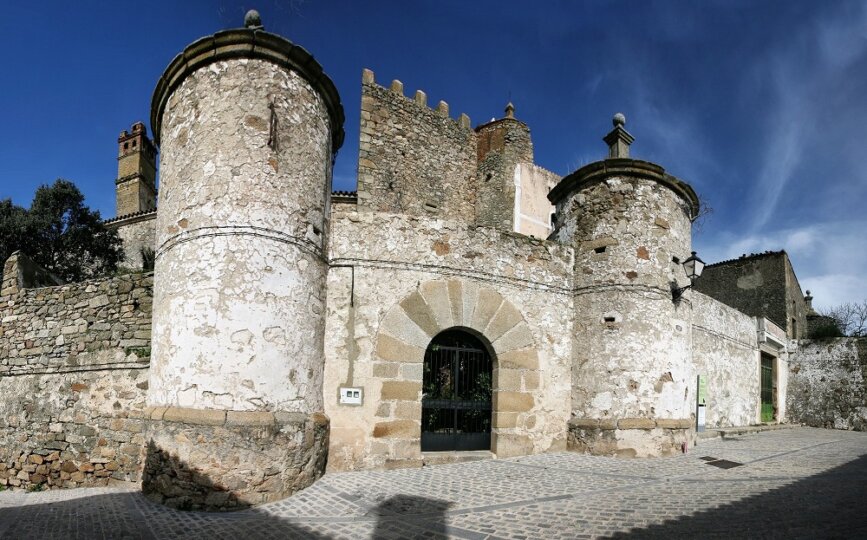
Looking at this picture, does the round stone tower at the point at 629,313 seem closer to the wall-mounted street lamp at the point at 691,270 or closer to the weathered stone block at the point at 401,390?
the wall-mounted street lamp at the point at 691,270

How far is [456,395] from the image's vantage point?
7348 millimetres

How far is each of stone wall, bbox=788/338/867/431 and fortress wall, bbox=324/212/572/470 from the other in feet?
40.6

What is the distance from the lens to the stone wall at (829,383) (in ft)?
49.4

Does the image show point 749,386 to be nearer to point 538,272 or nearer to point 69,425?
point 538,272

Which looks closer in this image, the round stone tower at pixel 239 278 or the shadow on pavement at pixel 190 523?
the shadow on pavement at pixel 190 523

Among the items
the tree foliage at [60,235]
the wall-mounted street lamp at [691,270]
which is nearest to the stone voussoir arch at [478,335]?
the wall-mounted street lamp at [691,270]

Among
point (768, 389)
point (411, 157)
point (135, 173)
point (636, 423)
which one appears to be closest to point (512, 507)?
point (636, 423)

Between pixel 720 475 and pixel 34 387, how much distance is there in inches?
375

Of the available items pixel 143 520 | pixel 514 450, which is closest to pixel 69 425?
pixel 143 520

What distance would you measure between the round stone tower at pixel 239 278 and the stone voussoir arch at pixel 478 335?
0.96 meters

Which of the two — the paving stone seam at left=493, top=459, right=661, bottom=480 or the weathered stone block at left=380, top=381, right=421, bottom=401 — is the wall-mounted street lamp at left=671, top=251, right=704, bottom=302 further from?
the weathered stone block at left=380, top=381, right=421, bottom=401

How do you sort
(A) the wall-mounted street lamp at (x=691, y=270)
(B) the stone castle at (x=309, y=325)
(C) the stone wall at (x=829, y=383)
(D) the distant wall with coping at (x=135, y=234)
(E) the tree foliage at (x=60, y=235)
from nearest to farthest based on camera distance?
(B) the stone castle at (x=309, y=325) < (A) the wall-mounted street lamp at (x=691, y=270) < (C) the stone wall at (x=829, y=383) < (E) the tree foliage at (x=60, y=235) < (D) the distant wall with coping at (x=135, y=234)

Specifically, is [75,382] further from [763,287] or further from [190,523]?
[763,287]

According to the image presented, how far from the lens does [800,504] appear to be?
485cm
